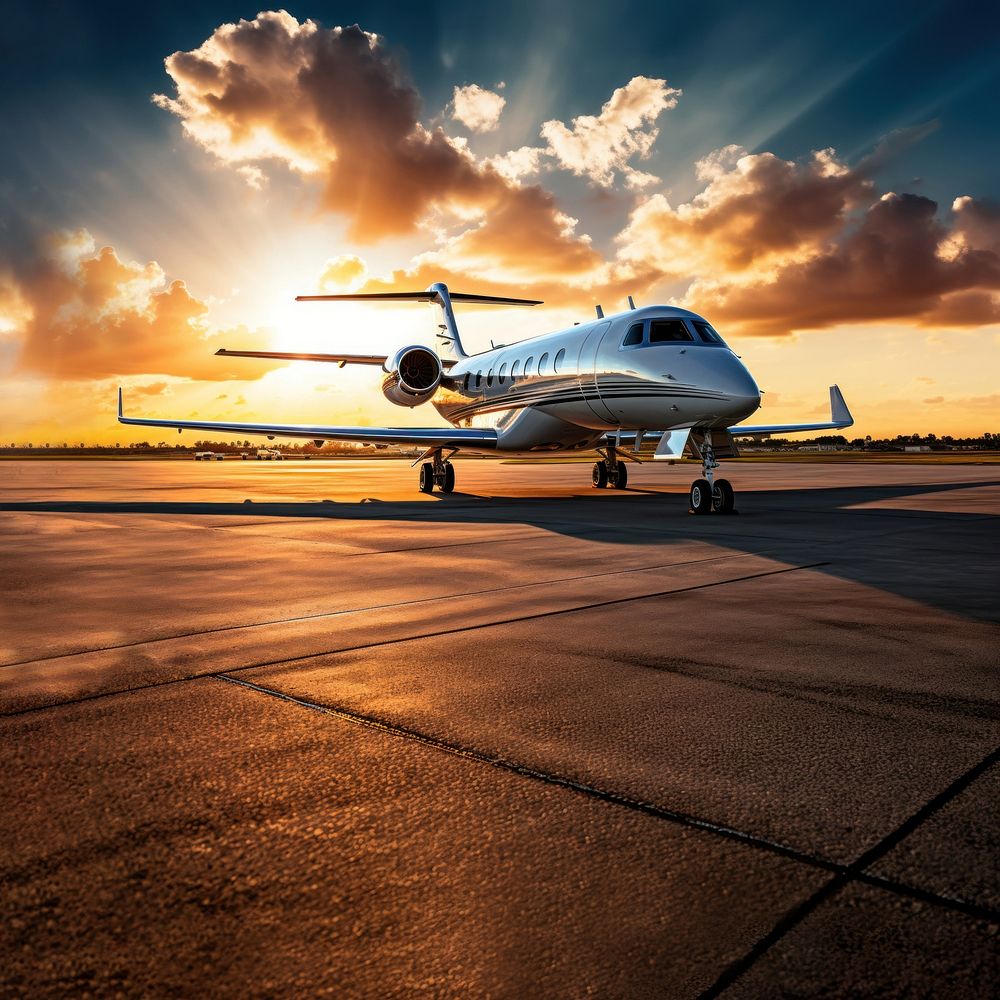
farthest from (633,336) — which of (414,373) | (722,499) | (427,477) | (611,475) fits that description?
(414,373)

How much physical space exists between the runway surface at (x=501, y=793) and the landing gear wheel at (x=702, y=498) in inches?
295

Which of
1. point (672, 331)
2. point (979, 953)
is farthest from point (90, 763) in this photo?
point (672, 331)

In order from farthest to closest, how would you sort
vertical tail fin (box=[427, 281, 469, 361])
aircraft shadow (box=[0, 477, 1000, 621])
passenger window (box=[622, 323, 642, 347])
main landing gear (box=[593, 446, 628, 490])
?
vertical tail fin (box=[427, 281, 469, 361])
main landing gear (box=[593, 446, 628, 490])
passenger window (box=[622, 323, 642, 347])
aircraft shadow (box=[0, 477, 1000, 621])

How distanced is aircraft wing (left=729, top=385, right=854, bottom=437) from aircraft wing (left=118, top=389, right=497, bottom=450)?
294 inches

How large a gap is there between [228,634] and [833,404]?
71.5 ft

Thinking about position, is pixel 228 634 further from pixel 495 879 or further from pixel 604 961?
pixel 604 961

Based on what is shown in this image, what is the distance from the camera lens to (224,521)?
12617mm

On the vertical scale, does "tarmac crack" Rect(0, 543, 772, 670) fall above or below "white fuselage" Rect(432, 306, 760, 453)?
below

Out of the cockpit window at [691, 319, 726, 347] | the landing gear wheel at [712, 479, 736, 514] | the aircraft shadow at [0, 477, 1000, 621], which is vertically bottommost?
the aircraft shadow at [0, 477, 1000, 621]

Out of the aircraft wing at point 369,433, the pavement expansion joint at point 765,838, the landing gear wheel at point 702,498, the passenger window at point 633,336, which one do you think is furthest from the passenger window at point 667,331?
the pavement expansion joint at point 765,838

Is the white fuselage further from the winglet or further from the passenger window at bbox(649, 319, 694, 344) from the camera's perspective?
the winglet

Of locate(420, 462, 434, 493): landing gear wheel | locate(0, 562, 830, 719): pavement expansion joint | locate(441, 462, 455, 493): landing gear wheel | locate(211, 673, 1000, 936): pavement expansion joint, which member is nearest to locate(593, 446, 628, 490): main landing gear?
locate(441, 462, 455, 493): landing gear wheel

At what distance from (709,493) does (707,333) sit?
2.94 m

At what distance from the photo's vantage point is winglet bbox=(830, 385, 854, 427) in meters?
22.8
